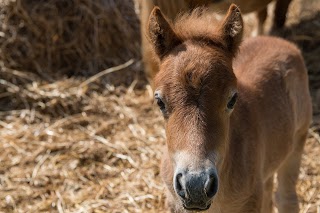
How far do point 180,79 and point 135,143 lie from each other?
98.3 inches

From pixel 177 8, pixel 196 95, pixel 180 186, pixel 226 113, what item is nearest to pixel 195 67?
pixel 196 95

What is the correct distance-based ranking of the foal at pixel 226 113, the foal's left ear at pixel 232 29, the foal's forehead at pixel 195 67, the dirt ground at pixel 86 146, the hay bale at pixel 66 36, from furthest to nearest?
the hay bale at pixel 66 36, the dirt ground at pixel 86 146, the foal's left ear at pixel 232 29, the foal's forehead at pixel 195 67, the foal at pixel 226 113

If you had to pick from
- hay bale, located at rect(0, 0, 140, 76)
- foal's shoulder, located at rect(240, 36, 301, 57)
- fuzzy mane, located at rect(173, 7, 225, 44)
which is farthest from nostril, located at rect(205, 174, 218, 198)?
hay bale, located at rect(0, 0, 140, 76)

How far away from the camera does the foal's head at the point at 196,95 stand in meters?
2.72

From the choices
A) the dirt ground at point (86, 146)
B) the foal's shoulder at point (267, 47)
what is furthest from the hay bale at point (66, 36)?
the foal's shoulder at point (267, 47)

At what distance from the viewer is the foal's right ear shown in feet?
10.5

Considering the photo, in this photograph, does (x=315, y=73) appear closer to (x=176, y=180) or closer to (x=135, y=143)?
(x=135, y=143)

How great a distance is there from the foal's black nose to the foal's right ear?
0.77 metres

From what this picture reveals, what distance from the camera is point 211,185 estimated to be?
106 inches

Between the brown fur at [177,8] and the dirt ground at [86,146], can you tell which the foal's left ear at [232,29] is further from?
the dirt ground at [86,146]

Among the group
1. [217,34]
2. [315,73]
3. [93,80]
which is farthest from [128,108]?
[217,34]

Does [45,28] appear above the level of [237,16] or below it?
below

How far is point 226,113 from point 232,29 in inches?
17.6

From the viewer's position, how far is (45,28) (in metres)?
6.77
